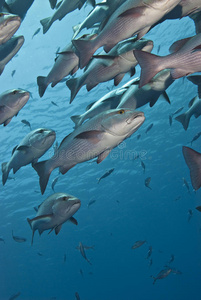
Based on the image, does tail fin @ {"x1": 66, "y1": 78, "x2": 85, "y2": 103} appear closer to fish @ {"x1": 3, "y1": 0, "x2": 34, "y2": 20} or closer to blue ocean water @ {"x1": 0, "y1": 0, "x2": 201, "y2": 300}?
fish @ {"x1": 3, "y1": 0, "x2": 34, "y2": 20}

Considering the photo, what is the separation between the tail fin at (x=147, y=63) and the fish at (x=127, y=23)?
39 cm

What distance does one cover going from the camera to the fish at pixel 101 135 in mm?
2742

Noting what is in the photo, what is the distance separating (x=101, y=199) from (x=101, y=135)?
37894 mm

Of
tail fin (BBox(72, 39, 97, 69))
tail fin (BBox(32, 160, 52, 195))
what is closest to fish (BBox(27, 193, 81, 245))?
tail fin (BBox(32, 160, 52, 195))

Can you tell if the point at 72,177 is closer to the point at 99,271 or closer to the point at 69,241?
the point at 69,241

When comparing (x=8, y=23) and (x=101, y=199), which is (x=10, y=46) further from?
(x=101, y=199)

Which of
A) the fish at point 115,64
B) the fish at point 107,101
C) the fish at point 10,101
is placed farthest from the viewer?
the fish at point 107,101


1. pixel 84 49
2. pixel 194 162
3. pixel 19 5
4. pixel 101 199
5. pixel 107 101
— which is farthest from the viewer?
pixel 101 199

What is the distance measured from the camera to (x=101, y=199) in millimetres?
39781

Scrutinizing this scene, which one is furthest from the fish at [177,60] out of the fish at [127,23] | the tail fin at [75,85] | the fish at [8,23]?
the fish at [8,23]

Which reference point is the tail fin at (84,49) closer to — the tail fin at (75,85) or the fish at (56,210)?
the tail fin at (75,85)

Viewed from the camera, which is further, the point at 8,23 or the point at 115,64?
the point at 115,64

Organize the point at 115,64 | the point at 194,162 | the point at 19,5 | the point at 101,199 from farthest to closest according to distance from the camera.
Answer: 1. the point at 101,199
2. the point at 19,5
3. the point at 115,64
4. the point at 194,162

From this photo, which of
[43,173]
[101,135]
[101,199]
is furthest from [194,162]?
[101,199]
